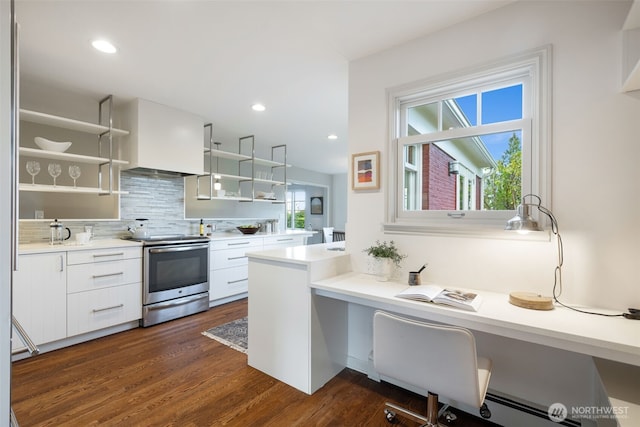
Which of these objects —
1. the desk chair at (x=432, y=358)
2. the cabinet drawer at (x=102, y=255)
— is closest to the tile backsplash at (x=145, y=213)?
the cabinet drawer at (x=102, y=255)

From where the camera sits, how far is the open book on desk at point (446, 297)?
1492 millimetres

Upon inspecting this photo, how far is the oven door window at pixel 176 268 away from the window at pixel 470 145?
2493 millimetres

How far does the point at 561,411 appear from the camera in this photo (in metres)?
1.56

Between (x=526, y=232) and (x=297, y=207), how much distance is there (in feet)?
27.1

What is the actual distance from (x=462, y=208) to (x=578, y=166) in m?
0.62

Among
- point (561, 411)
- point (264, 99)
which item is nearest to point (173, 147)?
point (264, 99)

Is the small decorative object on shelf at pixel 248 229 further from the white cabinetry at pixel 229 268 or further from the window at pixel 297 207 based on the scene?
the window at pixel 297 207

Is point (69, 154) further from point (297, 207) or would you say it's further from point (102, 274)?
point (297, 207)

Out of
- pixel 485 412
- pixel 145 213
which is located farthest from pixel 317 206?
pixel 485 412

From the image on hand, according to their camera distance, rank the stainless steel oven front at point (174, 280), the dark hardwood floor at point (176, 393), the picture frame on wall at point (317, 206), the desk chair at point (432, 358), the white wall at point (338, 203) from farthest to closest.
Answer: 1. the picture frame on wall at point (317, 206)
2. the white wall at point (338, 203)
3. the stainless steel oven front at point (174, 280)
4. the dark hardwood floor at point (176, 393)
5. the desk chair at point (432, 358)

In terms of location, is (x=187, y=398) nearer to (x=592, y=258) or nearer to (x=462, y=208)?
(x=462, y=208)

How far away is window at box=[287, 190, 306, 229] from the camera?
9.23 meters

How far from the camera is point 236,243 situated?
4133 millimetres

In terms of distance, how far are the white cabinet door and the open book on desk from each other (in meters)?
2.90
